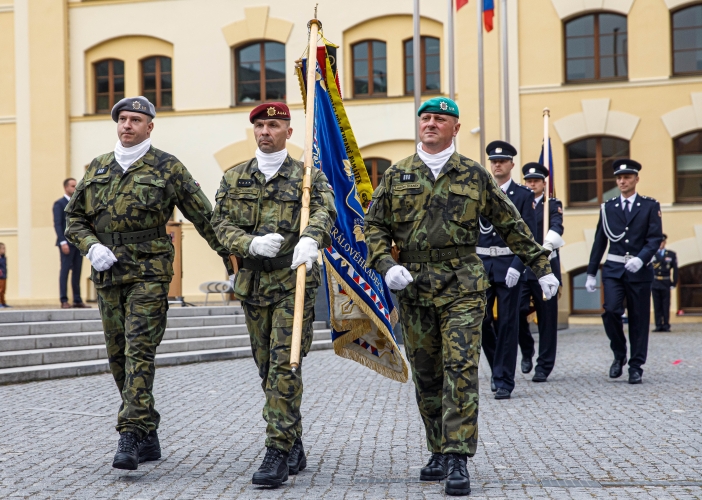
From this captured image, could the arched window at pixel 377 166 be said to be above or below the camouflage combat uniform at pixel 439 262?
above

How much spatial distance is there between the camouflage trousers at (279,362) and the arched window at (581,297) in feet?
56.4

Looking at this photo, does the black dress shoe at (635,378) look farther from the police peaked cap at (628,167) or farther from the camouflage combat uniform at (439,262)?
the camouflage combat uniform at (439,262)

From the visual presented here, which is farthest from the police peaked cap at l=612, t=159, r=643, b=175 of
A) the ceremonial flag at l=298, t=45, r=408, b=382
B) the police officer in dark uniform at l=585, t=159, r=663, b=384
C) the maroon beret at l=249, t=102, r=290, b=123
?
the maroon beret at l=249, t=102, r=290, b=123

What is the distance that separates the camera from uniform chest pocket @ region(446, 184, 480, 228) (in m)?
5.44

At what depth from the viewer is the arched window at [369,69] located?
906 inches

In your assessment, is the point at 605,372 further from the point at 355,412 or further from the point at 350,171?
Result: the point at 350,171

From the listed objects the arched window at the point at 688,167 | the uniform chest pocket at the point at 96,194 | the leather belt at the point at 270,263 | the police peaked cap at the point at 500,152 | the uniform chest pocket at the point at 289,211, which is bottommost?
the leather belt at the point at 270,263

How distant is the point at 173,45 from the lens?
2386 centimetres

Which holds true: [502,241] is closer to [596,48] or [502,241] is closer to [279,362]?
[279,362]

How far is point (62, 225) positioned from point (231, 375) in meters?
5.74

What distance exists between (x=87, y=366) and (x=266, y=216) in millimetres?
5940

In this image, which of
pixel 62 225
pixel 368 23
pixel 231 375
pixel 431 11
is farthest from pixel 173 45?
pixel 231 375

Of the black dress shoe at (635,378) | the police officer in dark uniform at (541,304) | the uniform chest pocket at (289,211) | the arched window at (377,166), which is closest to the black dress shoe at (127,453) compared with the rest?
the uniform chest pocket at (289,211)

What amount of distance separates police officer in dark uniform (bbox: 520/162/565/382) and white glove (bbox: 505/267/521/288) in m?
1.07
